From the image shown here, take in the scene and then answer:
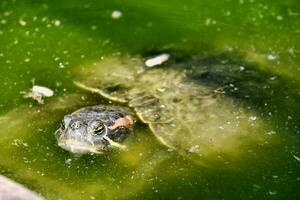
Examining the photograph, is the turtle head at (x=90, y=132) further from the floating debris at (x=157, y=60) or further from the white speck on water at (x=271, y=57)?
the white speck on water at (x=271, y=57)

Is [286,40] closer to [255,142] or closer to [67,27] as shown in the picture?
[255,142]

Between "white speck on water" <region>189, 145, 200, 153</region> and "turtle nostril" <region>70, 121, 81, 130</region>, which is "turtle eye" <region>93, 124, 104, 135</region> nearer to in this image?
"turtle nostril" <region>70, 121, 81, 130</region>

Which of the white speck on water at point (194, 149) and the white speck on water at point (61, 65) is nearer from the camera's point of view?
the white speck on water at point (194, 149)

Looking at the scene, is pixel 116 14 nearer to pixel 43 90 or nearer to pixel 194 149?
pixel 43 90

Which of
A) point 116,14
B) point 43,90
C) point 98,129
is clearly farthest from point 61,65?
point 98,129

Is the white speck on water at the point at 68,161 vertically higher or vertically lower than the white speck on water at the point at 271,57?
lower

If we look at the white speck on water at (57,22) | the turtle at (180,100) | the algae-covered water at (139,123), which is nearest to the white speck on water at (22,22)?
the algae-covered water at (139,123)

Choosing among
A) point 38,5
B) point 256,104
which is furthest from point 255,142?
point 38,5
